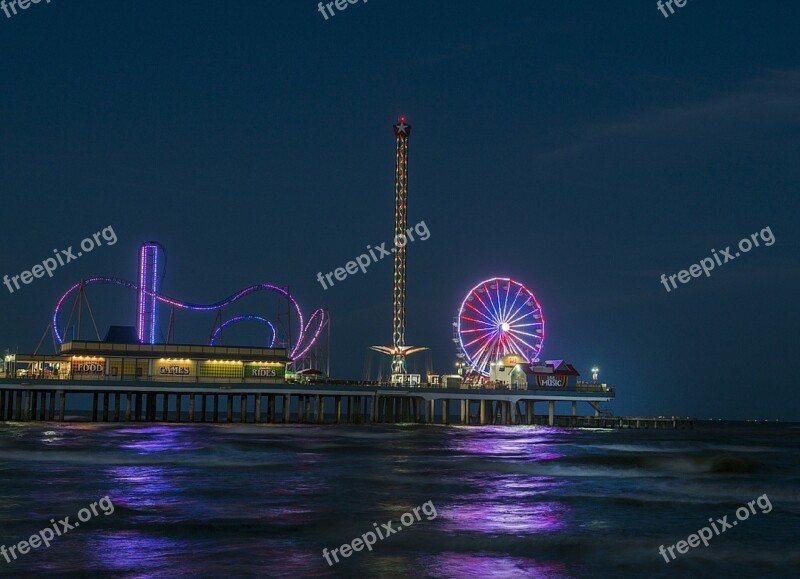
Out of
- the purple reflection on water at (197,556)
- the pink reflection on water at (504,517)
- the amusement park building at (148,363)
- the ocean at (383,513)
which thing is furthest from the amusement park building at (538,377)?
the purple reflection on water at (197,556)

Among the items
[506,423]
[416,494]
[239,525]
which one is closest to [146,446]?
[416,494]

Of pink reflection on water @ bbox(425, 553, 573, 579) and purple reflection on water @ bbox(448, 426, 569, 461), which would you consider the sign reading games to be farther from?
pink reflection on water @ bbox(425, 553, 573, 579)

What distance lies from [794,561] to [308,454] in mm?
33879

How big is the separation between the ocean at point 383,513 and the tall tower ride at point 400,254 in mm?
47773

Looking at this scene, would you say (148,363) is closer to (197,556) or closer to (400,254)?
(400,254)

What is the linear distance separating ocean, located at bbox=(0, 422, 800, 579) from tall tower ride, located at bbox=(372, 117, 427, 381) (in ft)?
157

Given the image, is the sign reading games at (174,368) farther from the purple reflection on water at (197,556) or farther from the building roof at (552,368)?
the purple reflection on water at (197,556)

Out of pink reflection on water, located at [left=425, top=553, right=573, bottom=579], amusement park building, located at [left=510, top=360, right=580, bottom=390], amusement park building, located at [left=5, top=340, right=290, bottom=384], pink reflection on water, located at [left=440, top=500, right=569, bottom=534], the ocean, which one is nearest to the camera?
pink reflection on water, located at [left=425, top=553, right=573, bottom=579]

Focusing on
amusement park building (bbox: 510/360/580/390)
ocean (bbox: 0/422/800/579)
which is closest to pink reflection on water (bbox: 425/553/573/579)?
ocean (bbox: 0/422/800/579)

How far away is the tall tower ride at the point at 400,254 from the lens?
10712 centimetres

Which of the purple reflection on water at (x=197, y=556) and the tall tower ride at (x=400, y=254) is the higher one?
the tall tower ride at (x=400, y=254)

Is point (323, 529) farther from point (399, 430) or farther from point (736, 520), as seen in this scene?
point (399, 430)

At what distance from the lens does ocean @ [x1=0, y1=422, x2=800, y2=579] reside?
931 inches

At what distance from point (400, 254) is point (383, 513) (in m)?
78.7
